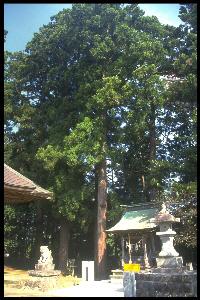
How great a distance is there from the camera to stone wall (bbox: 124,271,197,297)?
9.55m

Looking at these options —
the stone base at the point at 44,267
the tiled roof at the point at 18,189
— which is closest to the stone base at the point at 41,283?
the stone base at the point at 44,267

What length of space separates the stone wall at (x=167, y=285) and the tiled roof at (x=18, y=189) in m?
4.08

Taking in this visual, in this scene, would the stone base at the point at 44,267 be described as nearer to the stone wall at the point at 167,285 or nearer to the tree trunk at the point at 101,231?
the tree trunk at the point at 101,231

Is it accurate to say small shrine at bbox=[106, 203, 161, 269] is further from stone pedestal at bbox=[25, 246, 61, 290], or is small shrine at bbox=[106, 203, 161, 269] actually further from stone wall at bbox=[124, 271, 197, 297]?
stone wall at bbox=[124, 271, 197, 297]

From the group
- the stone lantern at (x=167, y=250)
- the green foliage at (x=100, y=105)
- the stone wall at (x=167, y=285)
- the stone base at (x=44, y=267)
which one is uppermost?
the green foliage at (x=100, y=105)

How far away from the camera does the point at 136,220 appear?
63.3 feet

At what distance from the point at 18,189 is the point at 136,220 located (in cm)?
1263

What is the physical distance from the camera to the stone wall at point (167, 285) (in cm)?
955

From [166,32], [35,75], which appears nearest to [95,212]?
[35,75]

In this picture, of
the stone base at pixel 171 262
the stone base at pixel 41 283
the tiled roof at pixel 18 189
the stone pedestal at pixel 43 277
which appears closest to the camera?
the tiled roof at pixel 18 189

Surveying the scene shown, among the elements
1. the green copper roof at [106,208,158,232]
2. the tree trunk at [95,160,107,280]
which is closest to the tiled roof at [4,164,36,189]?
the green copper roof at [106,208,158,232]

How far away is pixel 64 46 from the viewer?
84.6 ft

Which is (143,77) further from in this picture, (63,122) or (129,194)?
(129,194)
